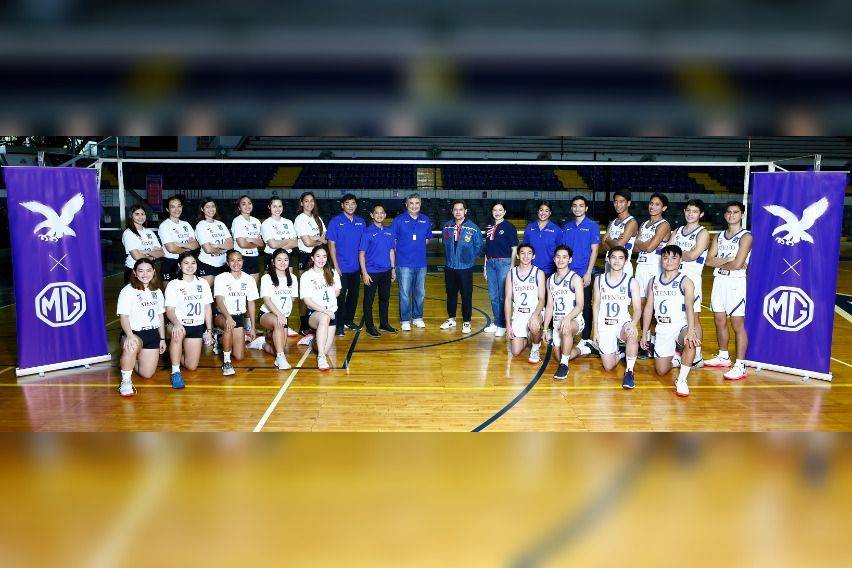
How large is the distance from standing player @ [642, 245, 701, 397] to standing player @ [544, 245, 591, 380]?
2.05ft

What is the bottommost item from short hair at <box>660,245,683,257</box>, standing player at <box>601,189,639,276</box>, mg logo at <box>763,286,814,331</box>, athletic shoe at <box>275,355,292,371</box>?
athletic shoe at <box>275,355,292,371</box>

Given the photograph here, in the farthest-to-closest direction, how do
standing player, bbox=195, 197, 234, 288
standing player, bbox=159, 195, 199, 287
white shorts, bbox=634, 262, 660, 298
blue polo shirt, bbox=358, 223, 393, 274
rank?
blue polo shirt, bbox=358, 223, 393, 274 < standing player, bbox=195, 197, 234, 288 < standing player, bbox=159, 195, 199, 287 < white shorts, bbox=634, 262, 660, 298

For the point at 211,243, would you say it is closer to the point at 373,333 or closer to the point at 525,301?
the point at 373,333

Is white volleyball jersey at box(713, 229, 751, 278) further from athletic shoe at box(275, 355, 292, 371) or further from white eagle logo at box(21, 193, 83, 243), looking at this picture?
white eagle logo at box(21, 193, 83, 243)

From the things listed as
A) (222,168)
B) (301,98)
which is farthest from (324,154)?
(301,98)

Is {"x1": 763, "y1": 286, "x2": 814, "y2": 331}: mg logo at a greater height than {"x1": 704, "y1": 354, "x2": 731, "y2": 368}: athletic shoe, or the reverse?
{"x1": 763, "y1": 286, "x2": 814, "y2": 331}: mg logo

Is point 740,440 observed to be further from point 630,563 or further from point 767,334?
point 767,334

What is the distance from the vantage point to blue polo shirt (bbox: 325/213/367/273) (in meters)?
6.71

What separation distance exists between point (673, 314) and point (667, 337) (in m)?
0.24

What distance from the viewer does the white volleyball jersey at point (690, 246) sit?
551 cm

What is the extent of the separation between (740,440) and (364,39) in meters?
0.75

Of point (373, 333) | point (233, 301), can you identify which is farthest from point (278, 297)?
point (373, 333)

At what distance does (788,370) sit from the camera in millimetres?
5312

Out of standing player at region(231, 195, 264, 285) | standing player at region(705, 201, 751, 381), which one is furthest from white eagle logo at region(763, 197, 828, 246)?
standing player at region(231, 195, 264, 285)
